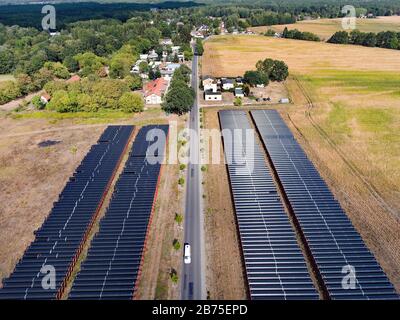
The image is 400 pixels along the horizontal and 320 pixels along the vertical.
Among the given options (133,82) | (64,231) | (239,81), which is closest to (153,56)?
(133,82)

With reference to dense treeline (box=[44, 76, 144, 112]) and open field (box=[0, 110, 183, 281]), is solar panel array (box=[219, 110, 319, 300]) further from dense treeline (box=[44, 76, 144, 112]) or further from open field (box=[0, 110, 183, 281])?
dense treeline (box=[44, 76, 144, 112])

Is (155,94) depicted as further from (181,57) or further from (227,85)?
(181,57)

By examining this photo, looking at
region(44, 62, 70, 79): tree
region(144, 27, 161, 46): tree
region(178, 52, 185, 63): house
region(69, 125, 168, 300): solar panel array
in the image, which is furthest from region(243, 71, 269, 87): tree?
region(144, 27, 161, 46): tree

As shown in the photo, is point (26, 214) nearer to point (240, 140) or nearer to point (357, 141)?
point (240, 140)

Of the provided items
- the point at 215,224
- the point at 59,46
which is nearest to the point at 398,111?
the point at 215,224

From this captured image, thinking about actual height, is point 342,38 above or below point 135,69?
above

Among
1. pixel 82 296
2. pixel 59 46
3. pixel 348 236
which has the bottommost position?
pixel 82 296
